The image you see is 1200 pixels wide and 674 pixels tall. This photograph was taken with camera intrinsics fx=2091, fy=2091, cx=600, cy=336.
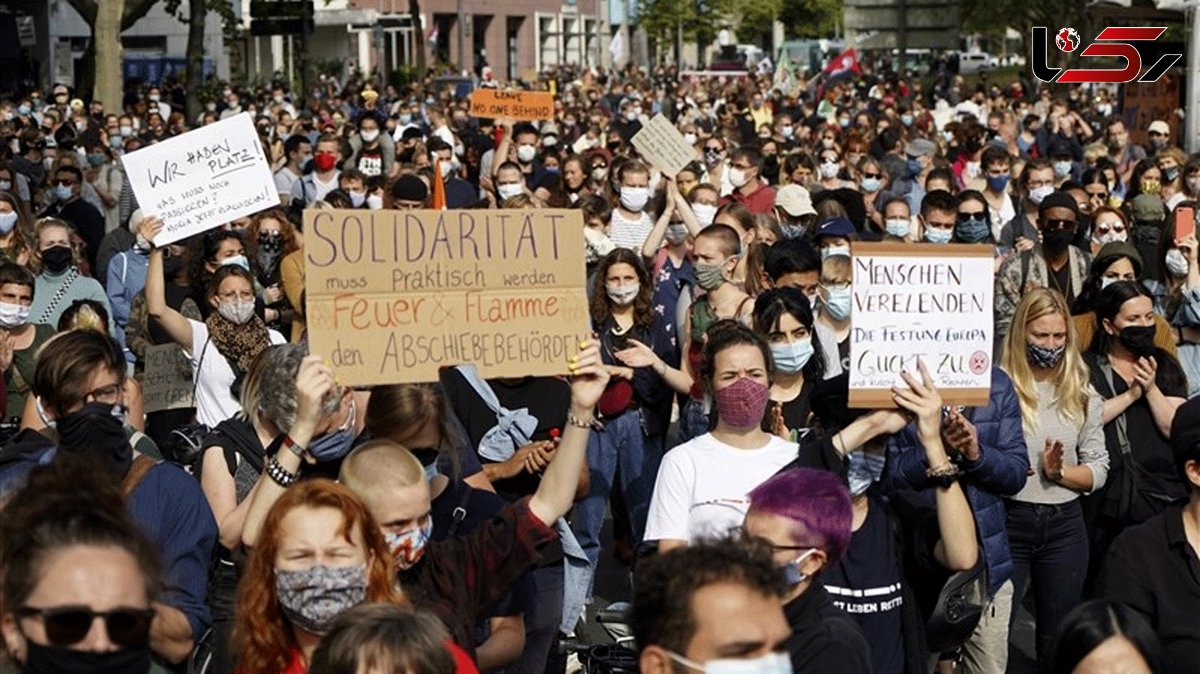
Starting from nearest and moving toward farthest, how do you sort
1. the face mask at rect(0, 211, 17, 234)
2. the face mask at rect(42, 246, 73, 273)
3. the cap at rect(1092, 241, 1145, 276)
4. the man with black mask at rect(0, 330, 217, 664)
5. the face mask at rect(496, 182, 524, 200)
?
the man with black mask at rect(0, 330, 217, 664), the cap at rect(1092, 241, 1145, 276), the face mask at rect(42, 246, 73, 273), the face mask at rect(0, 211, 17, 234), the face mask at rect(496, 182, 524, 200)

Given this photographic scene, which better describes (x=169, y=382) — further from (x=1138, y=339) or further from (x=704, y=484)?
(x=1138, y=339)

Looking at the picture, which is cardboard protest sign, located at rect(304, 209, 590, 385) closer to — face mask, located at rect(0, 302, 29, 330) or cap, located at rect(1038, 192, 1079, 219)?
face mask, located at rect(0, 302, 29, 330)

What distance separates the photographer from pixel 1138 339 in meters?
7.76

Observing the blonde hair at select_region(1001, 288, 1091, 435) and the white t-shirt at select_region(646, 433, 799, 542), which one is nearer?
the white t-shirt at select_region(646, 433, 799, 542)

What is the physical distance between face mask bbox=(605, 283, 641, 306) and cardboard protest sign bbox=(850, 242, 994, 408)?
2873 mm

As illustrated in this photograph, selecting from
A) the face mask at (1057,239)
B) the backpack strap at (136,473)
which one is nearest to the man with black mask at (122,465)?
the backpack strap at (136,473)

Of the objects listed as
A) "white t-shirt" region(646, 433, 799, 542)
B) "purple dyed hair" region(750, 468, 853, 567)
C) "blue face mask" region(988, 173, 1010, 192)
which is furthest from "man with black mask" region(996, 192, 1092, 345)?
"purple dyed hair" region(750, 468, 853, 567)

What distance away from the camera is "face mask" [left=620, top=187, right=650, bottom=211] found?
42.2 ft

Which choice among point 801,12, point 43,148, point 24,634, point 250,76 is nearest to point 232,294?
point 24,634

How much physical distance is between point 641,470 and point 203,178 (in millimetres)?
2417

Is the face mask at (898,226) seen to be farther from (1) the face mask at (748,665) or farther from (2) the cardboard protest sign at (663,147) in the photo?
(1) the face mask at (748,665)

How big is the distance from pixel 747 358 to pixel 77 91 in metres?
43.8

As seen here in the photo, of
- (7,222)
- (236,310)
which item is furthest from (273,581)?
(7,222)

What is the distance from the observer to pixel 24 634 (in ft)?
11.5
